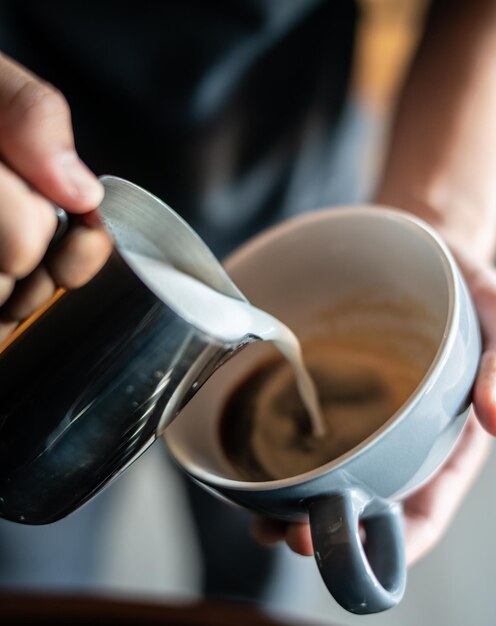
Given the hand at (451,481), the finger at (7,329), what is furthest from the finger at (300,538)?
the finger at (7,329)

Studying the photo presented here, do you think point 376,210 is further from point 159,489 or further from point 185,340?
point 159,489

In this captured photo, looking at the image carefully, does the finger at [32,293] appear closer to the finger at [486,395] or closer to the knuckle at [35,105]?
the knuckle at [35,105]

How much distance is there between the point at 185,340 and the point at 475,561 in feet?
3.03

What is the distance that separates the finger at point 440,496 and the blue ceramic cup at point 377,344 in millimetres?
73

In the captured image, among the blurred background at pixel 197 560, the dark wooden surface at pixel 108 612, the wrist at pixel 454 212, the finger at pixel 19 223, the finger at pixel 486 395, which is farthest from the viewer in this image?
the blurred background at pixel 197 560

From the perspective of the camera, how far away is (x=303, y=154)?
0.82m

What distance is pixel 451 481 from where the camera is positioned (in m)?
0.62

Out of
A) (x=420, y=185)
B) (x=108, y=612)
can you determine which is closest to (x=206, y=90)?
(x=420, y=185)

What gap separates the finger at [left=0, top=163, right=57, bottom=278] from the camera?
14.0 inches

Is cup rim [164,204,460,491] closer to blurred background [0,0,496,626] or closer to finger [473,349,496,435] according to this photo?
finger [473,349,496,435]

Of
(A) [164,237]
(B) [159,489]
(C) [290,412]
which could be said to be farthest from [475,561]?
(A) [164,237]

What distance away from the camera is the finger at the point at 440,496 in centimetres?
60

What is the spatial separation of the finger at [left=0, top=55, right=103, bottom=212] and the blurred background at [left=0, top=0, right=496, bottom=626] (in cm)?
56

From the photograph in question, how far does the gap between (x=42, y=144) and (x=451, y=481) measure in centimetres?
42
